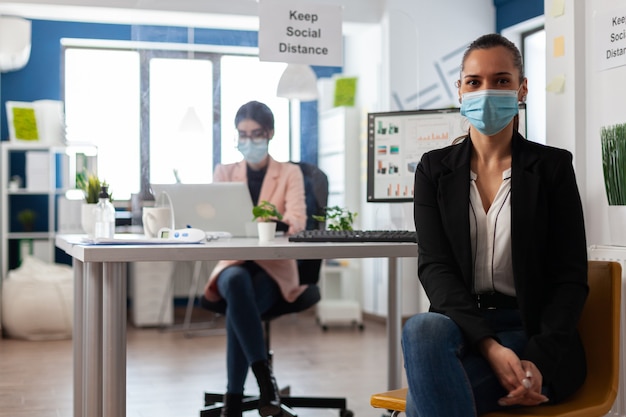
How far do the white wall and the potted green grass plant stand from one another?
4 cm

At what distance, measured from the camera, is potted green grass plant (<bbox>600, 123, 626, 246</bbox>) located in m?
2.47

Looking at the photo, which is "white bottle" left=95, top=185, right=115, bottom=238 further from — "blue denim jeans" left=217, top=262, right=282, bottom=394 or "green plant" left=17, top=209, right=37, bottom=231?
"green plant" left=17, top=209, right=37, bottom=231

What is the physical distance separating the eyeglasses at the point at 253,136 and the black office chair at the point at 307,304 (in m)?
0.21

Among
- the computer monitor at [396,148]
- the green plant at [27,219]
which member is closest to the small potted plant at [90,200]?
the computer monitor at [396,148]

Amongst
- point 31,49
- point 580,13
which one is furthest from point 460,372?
point 31,49

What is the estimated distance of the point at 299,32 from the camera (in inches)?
129

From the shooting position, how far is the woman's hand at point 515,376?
4.99 feet

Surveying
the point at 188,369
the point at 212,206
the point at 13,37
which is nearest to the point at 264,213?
the point at 212,206

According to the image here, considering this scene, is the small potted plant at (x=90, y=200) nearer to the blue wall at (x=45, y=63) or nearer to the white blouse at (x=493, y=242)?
the white blouse at (x=493, y=242)

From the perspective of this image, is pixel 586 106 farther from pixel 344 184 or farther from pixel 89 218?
pixel 344 184

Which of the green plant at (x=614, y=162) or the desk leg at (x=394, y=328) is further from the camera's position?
the desk leg at (x=394, y=328)

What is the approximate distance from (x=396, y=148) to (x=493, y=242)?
4.45 ft

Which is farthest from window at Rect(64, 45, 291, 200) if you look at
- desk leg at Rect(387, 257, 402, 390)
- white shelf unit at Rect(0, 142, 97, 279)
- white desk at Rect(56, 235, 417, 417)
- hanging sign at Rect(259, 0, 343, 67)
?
white shelf unit at Rect(0, 142, 97, 279)

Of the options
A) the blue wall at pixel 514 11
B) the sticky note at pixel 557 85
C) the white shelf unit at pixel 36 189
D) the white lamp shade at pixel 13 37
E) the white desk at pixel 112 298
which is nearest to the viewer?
the white desk at pixel 112 298
